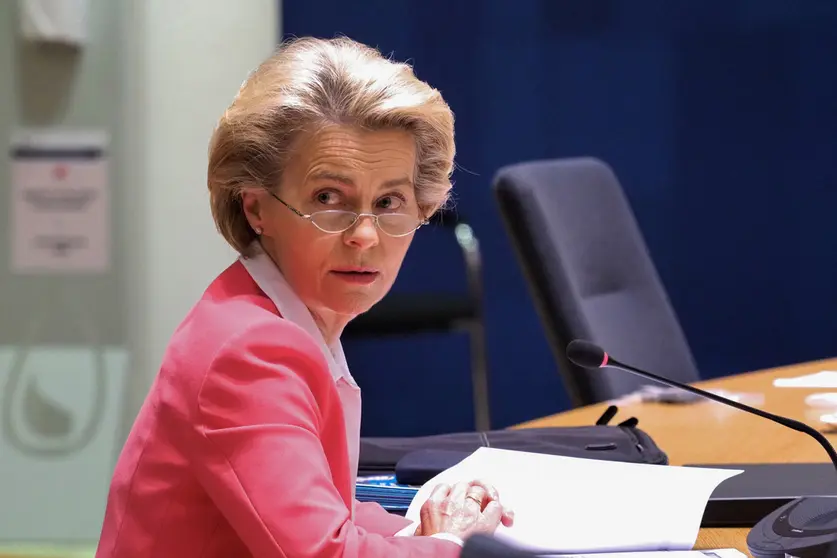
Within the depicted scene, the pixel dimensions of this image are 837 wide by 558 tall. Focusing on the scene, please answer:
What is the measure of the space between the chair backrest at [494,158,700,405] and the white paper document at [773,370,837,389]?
22 centimetres

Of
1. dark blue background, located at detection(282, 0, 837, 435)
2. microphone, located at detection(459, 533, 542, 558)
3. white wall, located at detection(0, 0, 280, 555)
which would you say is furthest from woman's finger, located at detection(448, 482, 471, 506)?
dark blue background, located at detection(282, 0, 837, 435)

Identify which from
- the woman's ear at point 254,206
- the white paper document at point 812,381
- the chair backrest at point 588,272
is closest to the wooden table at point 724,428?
the white paper document at point 812,381

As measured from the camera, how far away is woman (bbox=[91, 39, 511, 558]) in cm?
88

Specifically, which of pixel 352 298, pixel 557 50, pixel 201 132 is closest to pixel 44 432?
pixel 201 132

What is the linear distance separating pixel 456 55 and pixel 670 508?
9.47ft

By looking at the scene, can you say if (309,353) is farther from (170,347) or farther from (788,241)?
(788,241)

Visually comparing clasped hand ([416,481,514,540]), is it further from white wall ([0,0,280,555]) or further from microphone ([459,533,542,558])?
white wall ([0,0,280,555])

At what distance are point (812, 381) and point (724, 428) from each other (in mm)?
456

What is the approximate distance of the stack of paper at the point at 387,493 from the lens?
1.24 meters

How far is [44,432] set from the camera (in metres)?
3.04

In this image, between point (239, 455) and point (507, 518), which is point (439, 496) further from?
point (239, 455)

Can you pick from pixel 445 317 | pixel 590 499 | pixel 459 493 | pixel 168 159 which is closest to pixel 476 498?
pixel 459 493

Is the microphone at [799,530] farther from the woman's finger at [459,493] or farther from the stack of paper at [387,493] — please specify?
the stack of paper at [387,493]

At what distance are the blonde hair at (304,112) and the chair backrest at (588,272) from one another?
2.87 ft
